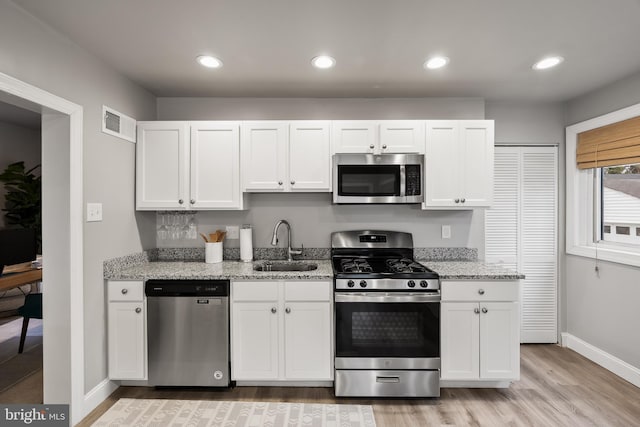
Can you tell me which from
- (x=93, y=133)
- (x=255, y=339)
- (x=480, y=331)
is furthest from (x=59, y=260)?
(x=480, y=331)

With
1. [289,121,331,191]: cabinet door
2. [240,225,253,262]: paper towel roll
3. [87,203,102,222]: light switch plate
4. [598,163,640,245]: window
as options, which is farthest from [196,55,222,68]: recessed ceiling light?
[598,163,640,245]: window

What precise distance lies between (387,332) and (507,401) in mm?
1007

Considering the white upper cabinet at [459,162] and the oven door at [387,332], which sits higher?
the white upper cabinet at [459,162]

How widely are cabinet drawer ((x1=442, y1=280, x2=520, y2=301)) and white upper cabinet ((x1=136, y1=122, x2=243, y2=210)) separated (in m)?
1.92

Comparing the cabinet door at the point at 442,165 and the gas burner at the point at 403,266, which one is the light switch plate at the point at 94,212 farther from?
the cabinet door at the point at 442,165

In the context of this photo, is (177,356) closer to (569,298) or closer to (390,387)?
(390,387)

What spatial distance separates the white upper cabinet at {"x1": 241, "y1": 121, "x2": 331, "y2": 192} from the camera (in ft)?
9.23

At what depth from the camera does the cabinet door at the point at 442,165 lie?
2.81 metres

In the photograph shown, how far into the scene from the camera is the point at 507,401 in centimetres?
240

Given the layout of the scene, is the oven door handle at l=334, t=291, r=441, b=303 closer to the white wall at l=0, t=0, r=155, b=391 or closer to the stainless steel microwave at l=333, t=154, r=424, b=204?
the stainless steel microwave at l=333, t=154, r=424, b=204

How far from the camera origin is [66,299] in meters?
2.10

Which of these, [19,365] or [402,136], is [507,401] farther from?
[19,365]

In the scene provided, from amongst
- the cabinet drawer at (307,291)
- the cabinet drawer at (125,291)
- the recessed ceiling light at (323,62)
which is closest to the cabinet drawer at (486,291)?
the cabinet drawer at (307,291)

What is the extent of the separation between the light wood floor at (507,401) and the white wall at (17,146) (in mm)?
3583
